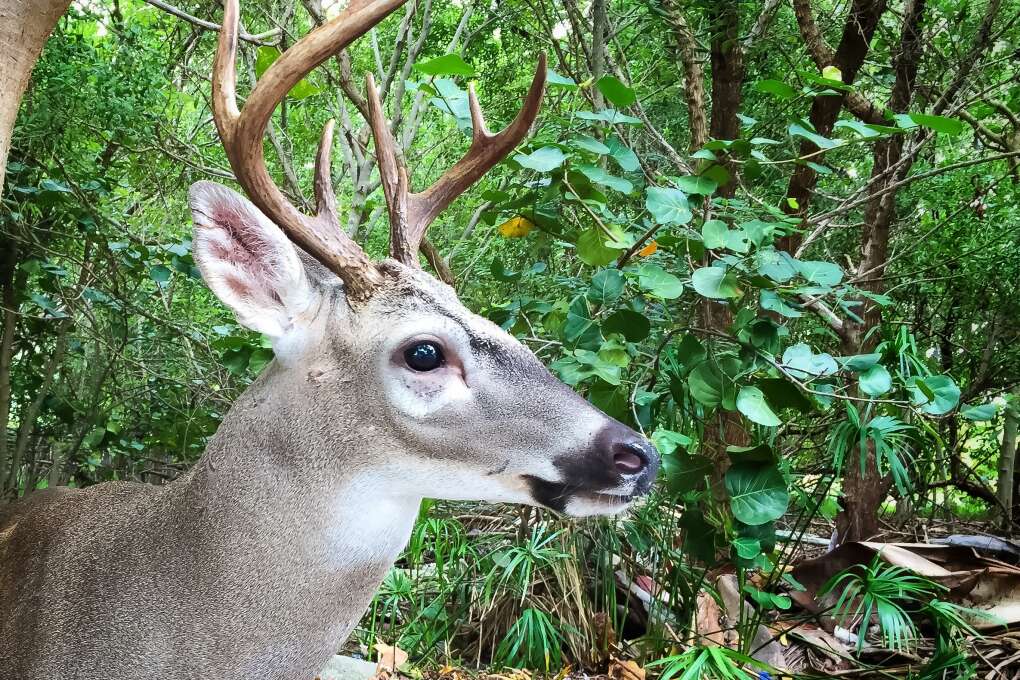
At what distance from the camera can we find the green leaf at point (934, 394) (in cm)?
254

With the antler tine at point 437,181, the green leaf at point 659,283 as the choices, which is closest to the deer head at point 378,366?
the antler tine at point 437,181

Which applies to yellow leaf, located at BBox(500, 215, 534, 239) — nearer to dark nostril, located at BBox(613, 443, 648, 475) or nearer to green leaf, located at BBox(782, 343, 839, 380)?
green leaf, located at BBox(782, 343, 839, 380)

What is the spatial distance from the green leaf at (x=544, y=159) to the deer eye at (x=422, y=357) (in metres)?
1.01

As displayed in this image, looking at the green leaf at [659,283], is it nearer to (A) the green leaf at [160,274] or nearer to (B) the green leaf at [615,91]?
(B) the green leaf at [615,91]

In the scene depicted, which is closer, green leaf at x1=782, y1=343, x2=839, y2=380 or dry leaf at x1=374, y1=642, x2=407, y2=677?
green leaf at x1=782, y1=343, x2=839, y2=380

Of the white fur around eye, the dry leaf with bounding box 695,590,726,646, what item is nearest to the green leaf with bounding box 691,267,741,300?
Answer: the white fur around eye

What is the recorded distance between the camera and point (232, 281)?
193cm

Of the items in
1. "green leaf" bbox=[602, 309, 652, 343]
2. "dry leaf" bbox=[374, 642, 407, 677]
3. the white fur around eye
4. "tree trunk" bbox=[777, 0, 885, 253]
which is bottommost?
"dry leaf" bbox=[374, 642, 407, 677]

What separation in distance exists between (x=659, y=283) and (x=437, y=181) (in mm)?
805

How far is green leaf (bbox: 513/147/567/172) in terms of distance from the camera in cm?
277

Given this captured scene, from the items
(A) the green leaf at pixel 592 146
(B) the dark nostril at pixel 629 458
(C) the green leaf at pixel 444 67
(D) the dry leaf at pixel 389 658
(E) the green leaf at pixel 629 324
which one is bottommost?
(D) the dry leaf at pixel 389 658

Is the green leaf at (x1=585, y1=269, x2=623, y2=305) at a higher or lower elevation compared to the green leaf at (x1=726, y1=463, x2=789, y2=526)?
higher

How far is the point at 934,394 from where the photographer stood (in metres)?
2.56

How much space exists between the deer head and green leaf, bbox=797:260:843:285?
1180 mm
